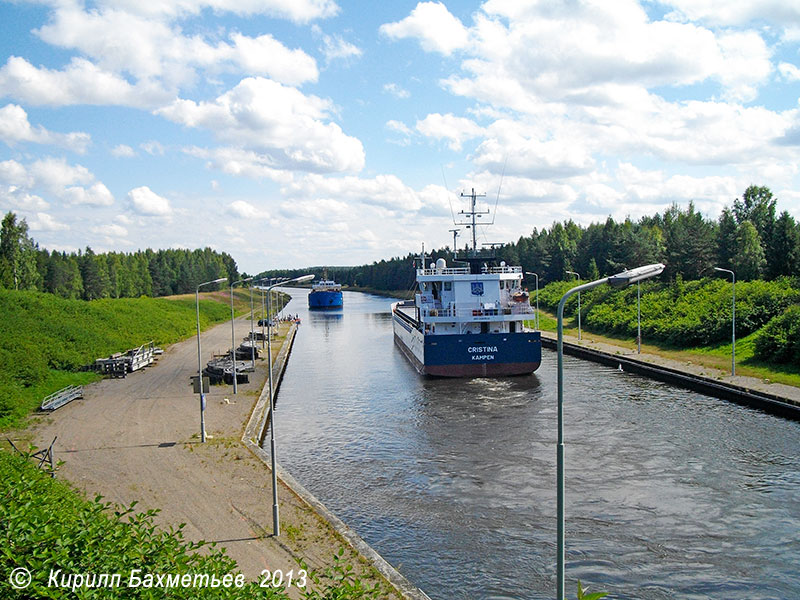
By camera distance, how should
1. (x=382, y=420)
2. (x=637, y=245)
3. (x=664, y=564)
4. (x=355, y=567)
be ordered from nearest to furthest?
(x=355, y=567) < (x=664, y=564) < (x=382, y=420) < (x=637, y=245)

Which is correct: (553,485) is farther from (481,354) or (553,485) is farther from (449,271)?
(449,271)

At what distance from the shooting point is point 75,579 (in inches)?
279

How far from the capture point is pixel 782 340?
3331 cm

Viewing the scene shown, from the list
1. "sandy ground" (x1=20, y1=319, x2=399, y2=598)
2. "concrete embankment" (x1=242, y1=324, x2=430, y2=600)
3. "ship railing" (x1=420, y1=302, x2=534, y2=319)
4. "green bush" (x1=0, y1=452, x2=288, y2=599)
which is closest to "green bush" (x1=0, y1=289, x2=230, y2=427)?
"sandy ground" (x1=20, y1=319, x2=399, y2=598)

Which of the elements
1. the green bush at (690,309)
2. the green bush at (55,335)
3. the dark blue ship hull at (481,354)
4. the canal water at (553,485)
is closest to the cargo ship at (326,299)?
the green bush at (55,335)

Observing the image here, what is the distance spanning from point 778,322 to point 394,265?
513 ft

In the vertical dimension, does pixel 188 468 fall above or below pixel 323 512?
above

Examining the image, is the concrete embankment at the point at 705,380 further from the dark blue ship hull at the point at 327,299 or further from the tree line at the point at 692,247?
the dark blue ship hull at the point at 327,299

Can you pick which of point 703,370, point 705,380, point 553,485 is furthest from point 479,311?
point 553,485

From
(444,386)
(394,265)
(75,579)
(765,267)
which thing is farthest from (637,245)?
(394,265)

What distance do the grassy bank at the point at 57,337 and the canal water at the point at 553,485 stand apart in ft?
38.7

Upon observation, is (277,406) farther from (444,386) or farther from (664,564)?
(664,564)

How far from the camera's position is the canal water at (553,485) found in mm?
13625

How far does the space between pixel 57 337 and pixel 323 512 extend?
109ft
